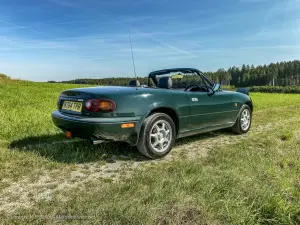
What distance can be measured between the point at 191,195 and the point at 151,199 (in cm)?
40

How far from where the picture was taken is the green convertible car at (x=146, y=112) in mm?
3609

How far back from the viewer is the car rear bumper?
3.54 m

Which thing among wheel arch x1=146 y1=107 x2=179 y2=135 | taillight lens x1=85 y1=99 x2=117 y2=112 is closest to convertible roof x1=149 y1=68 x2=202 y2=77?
wheel arch x1=146 y1=107 x2=179 y2=135

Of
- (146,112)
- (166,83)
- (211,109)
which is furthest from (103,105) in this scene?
(211,109)

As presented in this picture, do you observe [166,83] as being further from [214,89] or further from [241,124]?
[241,124]

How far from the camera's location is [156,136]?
4055mm

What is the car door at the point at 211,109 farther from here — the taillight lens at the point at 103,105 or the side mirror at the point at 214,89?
the taillight lens at the point at 103,105

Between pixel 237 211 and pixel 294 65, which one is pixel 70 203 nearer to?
pixel 237 211

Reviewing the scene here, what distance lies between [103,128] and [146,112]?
69 cm

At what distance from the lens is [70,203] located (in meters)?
2.42

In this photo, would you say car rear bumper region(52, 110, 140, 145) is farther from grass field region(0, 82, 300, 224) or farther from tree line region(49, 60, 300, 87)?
tree line region(49, 60, 300, 87)

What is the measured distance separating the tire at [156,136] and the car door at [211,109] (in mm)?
599

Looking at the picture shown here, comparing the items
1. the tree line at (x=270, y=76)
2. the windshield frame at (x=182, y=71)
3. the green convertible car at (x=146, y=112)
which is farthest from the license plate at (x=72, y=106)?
the tree line at (x=270, y=76)

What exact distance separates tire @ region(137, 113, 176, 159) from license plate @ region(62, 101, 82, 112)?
0.97 m
